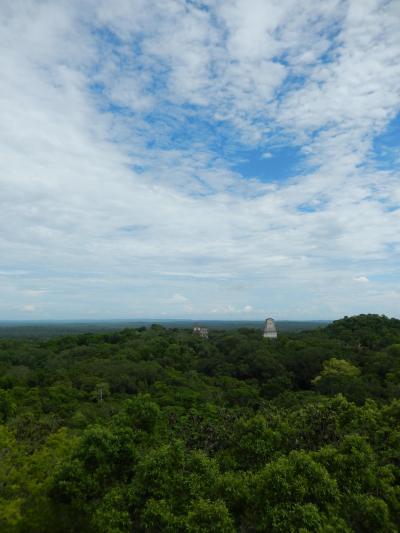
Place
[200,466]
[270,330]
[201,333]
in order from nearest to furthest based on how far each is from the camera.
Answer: [200,466] < [270,330] < [201,333]

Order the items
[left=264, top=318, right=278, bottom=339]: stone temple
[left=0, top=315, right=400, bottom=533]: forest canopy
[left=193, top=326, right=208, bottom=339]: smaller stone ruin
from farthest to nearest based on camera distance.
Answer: [left=193, top=326, right=208, bottom=339]: smaller stone ruin
[left=264, top=318, right=278, bottom=339]: stone temple
[left=0, top=315, right=400, bottom=533]: forest canopy

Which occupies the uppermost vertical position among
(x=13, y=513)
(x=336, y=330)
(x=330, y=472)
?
(x=336, y=330)

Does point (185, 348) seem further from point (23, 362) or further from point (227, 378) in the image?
point (23, 362)

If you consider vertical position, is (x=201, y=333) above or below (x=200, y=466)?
above

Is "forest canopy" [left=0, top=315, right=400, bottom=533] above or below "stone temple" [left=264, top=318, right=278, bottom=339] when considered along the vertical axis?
below

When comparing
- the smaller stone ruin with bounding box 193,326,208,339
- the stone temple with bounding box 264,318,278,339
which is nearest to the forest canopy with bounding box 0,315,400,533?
the stone temple with bounding box 264,318,278,339

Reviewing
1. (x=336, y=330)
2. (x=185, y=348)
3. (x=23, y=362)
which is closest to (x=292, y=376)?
(x=185, y=348)

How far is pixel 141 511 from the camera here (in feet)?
39.2

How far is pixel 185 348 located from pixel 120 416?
1629 inches

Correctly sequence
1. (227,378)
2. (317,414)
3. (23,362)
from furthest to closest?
(23,362) < (227,378) < (317,414)

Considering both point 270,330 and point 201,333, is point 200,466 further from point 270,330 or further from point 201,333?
point 201,333

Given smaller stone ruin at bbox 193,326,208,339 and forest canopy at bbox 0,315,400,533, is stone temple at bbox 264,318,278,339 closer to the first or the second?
smaller stone ruin at bbox 193,326,208,339

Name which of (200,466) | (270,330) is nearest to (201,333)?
(270,330)

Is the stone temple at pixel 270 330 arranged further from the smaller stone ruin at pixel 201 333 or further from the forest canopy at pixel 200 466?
the forest canopy at pixel 200 466
